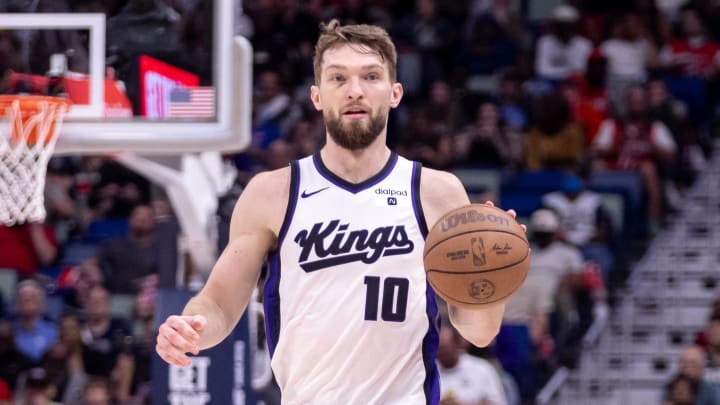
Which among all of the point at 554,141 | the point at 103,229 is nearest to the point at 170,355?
the point at 103,229

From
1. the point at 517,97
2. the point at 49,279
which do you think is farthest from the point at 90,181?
the point at 517,97

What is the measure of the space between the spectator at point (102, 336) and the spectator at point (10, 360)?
0.47 metres

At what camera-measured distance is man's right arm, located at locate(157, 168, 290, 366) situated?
4.41 m

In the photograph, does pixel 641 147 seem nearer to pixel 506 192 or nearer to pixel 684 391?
pixel 506 192

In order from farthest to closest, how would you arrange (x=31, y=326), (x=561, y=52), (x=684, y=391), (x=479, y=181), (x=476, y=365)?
1. (x=561, y=52)
2. (x=479, y=181)
3. (x=31, y=326)
4. (x=476, y=365)
5. (x=684, y=391)

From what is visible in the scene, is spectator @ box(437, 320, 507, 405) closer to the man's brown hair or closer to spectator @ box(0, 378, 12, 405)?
spectator @ box(0, 378, 12, 405)

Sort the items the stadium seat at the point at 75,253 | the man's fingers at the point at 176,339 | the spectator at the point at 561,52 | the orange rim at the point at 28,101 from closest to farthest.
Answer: the man's fingers at the point at 176,339 < the orange rim at the point at 28,101 < the stadium seat at the point at 75,253 < the spectator at the point at 561,52

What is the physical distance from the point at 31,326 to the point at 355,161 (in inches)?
253

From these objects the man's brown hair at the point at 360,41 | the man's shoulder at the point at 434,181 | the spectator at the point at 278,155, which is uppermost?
the man's brown hair at the point at 360,41

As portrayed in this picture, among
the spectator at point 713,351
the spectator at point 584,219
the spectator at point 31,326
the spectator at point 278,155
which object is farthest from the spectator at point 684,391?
the spectator at point 31,326

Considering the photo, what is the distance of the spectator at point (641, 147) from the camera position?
502 inches

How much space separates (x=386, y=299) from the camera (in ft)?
14.6

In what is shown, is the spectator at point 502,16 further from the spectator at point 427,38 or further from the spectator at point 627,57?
the spectator at point 627,57

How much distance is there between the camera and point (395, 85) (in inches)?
184
